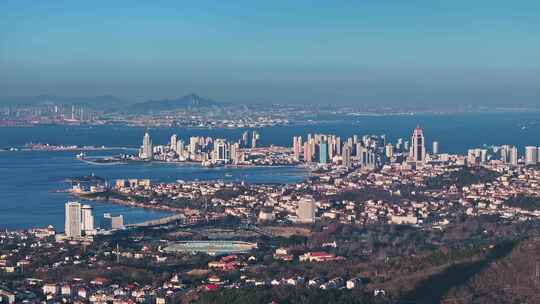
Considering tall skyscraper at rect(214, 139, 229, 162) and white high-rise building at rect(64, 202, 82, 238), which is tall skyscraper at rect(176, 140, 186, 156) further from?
white high-rise building at rect(64, 202, 82, 238)

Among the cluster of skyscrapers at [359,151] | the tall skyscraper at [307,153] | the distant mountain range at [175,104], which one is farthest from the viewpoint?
the distant mountain range at [175,104]

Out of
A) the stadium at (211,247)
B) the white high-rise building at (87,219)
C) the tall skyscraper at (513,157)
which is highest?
the tall skyscraper at (513,157)

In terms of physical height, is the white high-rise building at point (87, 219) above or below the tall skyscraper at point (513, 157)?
below

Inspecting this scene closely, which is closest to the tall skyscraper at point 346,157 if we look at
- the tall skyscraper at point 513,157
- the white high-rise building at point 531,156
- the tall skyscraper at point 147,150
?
the tall skyscraper at point 513,157

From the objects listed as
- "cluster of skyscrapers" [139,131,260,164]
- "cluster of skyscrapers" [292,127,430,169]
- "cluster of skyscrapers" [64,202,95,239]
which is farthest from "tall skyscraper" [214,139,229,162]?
"cluster of skyscrapers" [64,202,95,239]

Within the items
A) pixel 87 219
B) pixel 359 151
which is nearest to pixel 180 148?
pixel 359 151

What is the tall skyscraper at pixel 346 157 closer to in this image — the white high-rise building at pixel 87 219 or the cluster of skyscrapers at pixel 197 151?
the cluster of skyscrapers at pixel 197 151

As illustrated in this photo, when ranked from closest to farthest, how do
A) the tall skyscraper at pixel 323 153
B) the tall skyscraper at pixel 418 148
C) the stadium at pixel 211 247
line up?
the stadium at pixel 211 247 → the tall skyscraper at pixel 418 148 → the tall skyscraper at pixel 323 153
